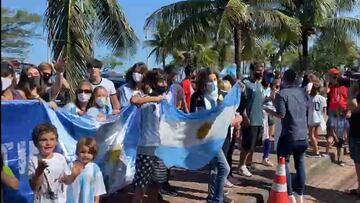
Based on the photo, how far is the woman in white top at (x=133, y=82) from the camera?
6.32 m

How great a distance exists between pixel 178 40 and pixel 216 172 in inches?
601

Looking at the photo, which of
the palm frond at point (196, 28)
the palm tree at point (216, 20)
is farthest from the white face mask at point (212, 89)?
the palm frond at point (196, 28)

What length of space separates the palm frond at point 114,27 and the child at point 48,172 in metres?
7.61

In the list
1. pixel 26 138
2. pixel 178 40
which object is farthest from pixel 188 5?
pixel 26 138

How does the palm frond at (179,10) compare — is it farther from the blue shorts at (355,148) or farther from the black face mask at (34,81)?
the black face mask at (34,81)

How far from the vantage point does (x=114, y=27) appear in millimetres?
11859

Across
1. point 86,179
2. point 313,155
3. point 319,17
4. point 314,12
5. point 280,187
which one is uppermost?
point 314,12

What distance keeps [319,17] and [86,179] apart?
22216 mm

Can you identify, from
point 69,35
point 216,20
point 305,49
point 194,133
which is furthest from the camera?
point 305,49

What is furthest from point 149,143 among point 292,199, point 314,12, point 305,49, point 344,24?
point 305,49

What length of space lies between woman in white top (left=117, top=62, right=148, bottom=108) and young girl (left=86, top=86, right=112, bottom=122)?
353 mm

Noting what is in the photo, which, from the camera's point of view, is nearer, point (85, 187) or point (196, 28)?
point (85, 187)

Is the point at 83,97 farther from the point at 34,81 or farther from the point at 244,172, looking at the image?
the point at 244,172

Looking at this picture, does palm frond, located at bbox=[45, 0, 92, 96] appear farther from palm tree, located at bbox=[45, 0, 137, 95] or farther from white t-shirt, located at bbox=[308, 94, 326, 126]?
white t-shirt, located at bbox=[308, 94, 326, 126]
